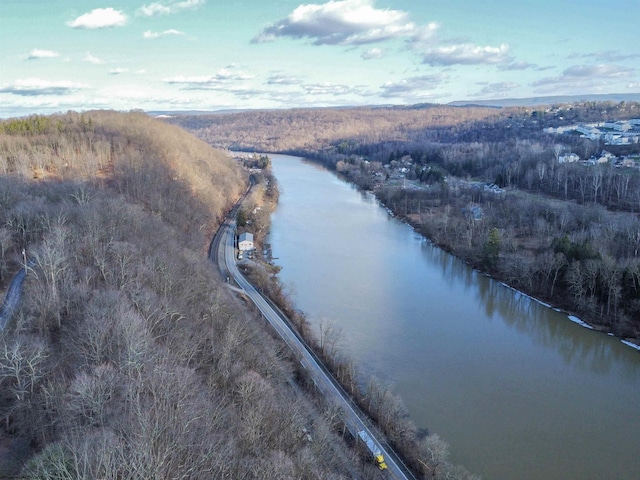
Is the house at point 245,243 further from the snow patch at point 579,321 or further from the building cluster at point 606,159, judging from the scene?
the building cluster at point 606,159

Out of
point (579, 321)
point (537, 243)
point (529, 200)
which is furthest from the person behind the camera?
point (529, 200)

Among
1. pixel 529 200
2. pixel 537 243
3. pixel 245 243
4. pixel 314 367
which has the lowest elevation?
pixel 314 367

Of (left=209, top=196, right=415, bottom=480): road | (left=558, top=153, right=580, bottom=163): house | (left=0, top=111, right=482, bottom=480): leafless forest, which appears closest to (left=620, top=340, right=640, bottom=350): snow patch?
(left=0, top=111, right=482, bottom=480): leafless forest

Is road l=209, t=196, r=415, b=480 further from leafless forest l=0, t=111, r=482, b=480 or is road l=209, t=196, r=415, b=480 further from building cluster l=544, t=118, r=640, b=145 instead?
building cluster l=544, t=118, r=640, b=145

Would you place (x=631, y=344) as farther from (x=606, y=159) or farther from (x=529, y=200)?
(x=606, y=159)

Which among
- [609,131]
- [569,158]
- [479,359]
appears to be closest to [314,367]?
[479,359]

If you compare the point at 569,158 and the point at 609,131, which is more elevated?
the point at 609,131

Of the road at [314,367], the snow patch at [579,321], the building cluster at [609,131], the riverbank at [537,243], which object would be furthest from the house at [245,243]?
the building cluster at [609,131]

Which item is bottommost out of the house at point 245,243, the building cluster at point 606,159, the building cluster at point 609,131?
the house at point 245,243
